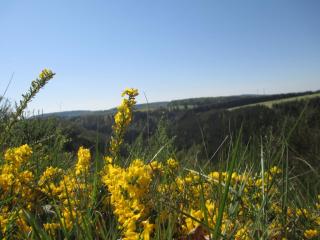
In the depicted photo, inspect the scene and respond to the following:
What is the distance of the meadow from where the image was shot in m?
1.21

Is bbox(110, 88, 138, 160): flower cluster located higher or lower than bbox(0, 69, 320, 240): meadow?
higher

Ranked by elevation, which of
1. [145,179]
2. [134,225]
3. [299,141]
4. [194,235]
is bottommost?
[299,141]

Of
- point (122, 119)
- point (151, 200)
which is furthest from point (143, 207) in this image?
point (122, 119)

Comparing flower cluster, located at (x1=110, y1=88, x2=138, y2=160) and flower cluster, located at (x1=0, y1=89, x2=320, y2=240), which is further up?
flower cluster, located at (x1=110, y1=88, x2=138, y2=160)

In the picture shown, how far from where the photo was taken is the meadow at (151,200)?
121 centimetres

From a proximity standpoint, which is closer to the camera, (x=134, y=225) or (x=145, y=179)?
(x=134, y=225)

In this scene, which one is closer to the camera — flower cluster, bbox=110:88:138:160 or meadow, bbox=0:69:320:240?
meadow, bbox=0:69:320:240

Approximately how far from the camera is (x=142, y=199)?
1.34 meters

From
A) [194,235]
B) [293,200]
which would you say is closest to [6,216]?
[194,235]

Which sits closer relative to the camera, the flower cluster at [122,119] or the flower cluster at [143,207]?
the flower cluster at [143,207]

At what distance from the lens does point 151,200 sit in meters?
1.55

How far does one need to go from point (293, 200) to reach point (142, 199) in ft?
4.30

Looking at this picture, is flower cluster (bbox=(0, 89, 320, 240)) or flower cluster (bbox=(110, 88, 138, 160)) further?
flower cluster (bbox=(110, 88, 138, 160))

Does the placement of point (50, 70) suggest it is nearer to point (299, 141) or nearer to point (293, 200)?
point (293, 200)
